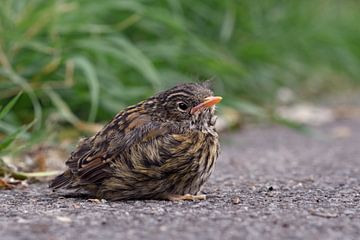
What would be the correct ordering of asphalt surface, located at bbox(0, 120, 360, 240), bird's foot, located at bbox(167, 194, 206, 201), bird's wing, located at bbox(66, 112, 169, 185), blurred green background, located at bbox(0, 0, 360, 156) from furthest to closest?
blurred green background, located at bbox(0, 0, 360, 156) < bird's wing, located at bbox(66, 112, 169, 185) < bird's foot, located at bbox(167, 194, 206, 201) < asphalt surface, located at bbox(0, 120, 360, 240)

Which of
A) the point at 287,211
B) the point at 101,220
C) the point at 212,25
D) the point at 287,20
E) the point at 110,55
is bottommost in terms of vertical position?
the point at 101,220

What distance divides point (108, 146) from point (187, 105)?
62cm

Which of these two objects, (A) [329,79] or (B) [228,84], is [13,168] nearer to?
(B) [228,84]

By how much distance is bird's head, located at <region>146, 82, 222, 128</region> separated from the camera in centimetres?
543

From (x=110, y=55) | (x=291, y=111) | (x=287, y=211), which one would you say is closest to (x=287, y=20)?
(x=291, y=111)

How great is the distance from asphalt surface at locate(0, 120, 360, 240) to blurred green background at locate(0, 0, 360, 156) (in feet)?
3.64

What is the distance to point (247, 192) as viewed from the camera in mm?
5332

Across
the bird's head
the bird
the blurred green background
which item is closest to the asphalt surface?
the bird

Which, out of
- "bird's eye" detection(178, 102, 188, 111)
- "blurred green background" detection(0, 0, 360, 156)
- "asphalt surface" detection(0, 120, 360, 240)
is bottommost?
"asphalt surface" detection(0, 120, 360, 240)

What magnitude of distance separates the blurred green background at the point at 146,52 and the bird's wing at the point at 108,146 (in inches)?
42.8

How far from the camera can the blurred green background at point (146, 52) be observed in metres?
7.66

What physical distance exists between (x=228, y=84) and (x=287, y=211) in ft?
18.4

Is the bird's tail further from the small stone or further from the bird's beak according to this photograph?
the small stone

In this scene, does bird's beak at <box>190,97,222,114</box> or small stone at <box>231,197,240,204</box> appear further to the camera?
bird's beak at <box>190,97,222,114</box>
